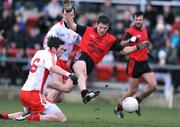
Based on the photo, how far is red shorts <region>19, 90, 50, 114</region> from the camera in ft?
46.6

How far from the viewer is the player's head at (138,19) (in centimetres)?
1886

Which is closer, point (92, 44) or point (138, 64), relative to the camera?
point (92, 44)

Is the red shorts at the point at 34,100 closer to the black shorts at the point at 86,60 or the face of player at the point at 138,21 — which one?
the black shorts at the point at 86,60

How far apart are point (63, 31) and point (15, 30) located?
8.27m

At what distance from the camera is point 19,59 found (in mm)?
25047

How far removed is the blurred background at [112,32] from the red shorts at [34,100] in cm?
944

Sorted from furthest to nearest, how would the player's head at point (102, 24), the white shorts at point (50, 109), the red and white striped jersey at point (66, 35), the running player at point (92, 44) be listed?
the red and white striped jersey at point (66, 35) → the running player at point (92, 44) → the player's head at point (102, 24) → the white shorts at point (50, 109)

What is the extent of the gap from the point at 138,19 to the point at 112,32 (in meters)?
5.99

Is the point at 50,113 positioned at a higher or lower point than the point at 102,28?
lower

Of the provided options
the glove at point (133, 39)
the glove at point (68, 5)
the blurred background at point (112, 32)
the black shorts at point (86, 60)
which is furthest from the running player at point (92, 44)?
the blurred background at point (112, 32)

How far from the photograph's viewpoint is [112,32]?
25.0m

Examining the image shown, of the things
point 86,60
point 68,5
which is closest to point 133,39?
point 86,60

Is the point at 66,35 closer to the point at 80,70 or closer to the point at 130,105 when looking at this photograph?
the point at 80,70

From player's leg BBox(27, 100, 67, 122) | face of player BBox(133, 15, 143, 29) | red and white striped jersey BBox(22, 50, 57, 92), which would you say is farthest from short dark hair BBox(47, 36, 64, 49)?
face of player BBox(133, 15, 143, 29)
